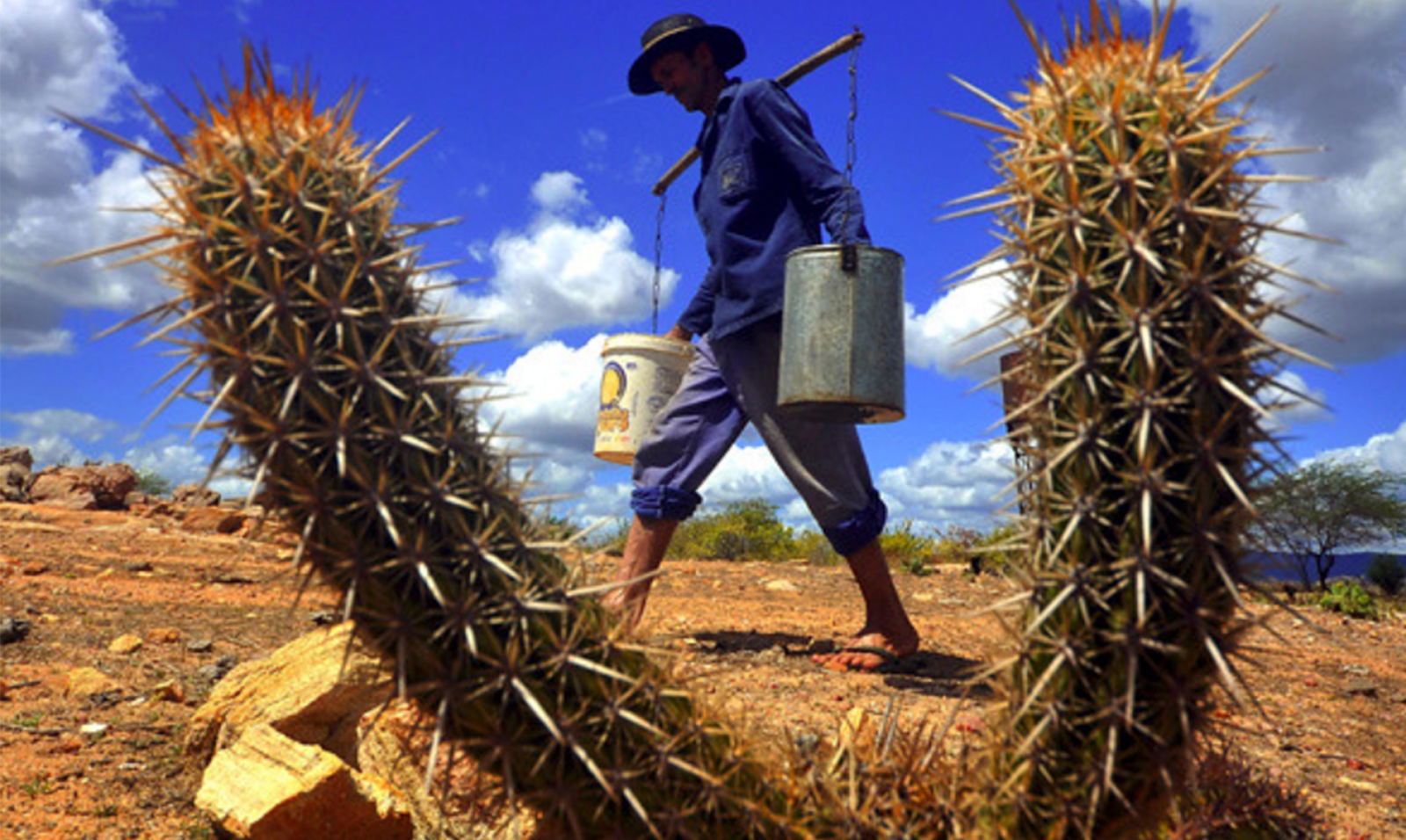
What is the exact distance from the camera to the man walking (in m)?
4.76

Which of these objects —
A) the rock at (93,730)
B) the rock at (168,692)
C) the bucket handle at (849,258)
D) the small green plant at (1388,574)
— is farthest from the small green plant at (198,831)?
the small green plant at (1388,574)

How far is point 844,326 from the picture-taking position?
164 inches

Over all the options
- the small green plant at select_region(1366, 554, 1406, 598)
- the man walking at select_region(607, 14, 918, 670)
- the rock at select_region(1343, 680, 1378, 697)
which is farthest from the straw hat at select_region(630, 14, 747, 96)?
the small green plant at select_region(1366, 554, 1406, 598)

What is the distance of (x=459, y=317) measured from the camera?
203 cm

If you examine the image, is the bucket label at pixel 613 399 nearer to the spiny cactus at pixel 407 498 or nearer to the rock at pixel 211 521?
the spiny cactus at pixel 407 498

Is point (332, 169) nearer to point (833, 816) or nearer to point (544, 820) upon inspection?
point (544, 820)

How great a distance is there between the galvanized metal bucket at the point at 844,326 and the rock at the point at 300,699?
202 cm

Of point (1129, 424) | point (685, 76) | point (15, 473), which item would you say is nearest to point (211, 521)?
point (15, 473)

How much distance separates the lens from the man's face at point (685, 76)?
5504 millimetres

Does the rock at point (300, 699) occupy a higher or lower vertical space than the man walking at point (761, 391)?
lower

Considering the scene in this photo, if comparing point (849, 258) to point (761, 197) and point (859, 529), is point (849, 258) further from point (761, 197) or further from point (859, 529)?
point (859, 529)

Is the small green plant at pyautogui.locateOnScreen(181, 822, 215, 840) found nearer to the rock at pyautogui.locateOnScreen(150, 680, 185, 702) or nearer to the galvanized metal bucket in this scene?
the rock at pyautogui.locateOnScreen(150, 680, 185, 702)

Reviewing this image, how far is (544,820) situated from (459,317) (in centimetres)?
98

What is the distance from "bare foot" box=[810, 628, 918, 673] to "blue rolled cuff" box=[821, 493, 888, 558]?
427 mm
